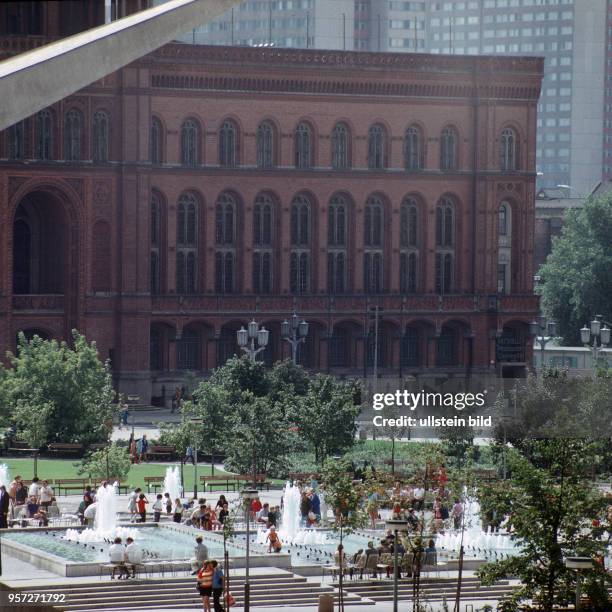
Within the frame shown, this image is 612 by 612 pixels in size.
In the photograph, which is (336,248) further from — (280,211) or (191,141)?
(191,141)

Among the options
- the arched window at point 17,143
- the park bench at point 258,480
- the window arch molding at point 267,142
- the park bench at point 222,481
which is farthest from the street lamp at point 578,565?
the window arch molding at point 267,142

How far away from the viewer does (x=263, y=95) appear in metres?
82.8

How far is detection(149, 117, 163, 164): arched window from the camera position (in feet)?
265

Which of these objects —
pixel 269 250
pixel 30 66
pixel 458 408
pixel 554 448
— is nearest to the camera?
pixel 30 66

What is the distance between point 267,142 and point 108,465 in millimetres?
34917

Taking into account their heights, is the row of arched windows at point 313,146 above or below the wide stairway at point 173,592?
above

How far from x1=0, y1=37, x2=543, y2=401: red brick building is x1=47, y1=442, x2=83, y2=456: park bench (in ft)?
62.6

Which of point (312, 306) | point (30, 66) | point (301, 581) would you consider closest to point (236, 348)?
point (312, 306)

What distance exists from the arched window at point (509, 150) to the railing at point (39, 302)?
19.3 meters

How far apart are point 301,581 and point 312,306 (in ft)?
148

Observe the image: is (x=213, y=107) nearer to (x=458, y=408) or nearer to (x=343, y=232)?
(x=343, y=232)

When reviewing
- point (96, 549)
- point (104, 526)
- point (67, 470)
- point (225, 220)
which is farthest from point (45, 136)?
point (96, 549)

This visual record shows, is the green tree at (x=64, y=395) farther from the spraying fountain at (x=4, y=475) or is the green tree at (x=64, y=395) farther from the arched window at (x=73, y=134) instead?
the arched window at (x=73, y=134)

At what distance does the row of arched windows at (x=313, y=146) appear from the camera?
8169 centimetres
